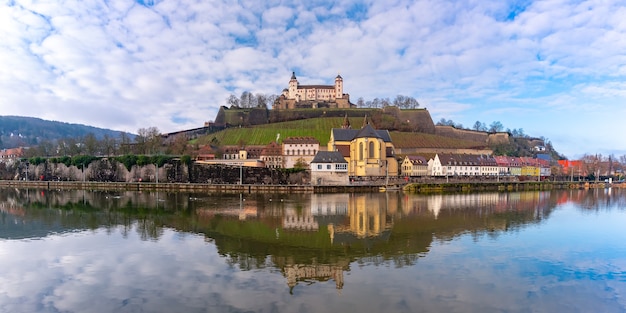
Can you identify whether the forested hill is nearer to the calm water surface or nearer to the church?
the church

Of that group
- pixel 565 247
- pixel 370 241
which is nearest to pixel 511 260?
pixel 565 247

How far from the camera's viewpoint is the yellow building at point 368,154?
43.5 m

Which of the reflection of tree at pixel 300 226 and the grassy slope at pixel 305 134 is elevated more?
the grassy slope at pixel 305 134

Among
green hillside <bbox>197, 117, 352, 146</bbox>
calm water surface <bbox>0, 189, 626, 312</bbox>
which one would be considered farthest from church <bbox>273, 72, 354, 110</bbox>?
calm water surface <bbox>0, 189, 626, 312</bbox>

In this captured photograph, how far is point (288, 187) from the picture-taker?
3712cm

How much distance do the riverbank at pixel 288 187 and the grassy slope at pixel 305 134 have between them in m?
17.7

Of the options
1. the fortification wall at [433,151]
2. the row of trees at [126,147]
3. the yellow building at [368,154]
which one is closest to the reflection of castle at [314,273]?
the yellow building at [368,154]

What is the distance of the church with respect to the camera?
263 feet

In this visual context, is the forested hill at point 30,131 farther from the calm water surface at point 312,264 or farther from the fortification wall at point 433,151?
the calm water surface at point 312,264

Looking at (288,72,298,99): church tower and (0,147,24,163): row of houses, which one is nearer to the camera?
(0,147,24,163): row of houses

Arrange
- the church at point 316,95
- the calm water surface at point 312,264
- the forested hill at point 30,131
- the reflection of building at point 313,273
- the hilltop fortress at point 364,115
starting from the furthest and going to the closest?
the forested hill at point 30,131 < the church at point 316,95 < the hilltop fortress at point 364,115 < the reflection of building at point 313,273 < the calm water surface at point 312,264

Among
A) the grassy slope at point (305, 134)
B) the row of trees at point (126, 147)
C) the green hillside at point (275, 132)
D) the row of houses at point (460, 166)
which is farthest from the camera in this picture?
the green hillside at point (275, 132)

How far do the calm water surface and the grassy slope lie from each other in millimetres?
41622

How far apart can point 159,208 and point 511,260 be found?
19.4 metres
